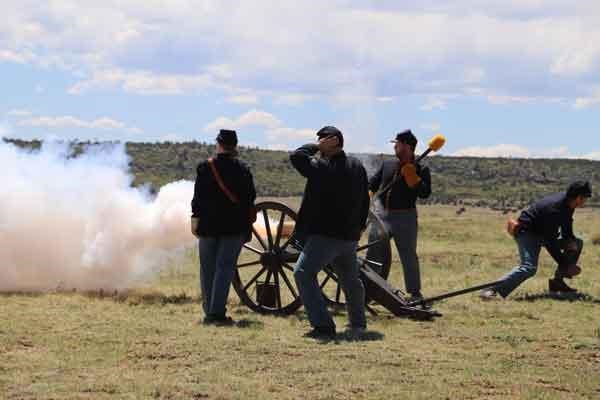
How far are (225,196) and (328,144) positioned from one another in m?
1.49

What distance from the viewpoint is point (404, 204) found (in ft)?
37.4

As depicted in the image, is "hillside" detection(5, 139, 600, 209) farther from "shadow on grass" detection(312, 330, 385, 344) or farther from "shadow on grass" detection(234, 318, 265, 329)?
"shadow on grass" detection(312, 330, 385, 344)

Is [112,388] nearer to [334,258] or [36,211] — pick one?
[334,258]

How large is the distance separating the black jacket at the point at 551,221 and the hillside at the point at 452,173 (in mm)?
43910

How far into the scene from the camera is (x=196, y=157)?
79.0m

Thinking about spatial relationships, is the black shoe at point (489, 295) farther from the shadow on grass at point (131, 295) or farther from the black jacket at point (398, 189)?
the shadow on grass at point (131, 295)

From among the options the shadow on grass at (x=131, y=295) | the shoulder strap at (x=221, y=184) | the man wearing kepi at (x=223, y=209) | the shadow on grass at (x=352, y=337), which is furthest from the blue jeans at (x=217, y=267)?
the shadow on grass at (x=131, y=295)

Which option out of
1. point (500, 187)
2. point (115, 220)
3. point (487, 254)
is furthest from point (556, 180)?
point (115, 220)

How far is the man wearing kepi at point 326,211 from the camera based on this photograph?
8.88m

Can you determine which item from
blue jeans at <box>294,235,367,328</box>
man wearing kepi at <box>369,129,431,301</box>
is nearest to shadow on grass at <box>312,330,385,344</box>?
blue jeans at <box>294,235,367,328</box>

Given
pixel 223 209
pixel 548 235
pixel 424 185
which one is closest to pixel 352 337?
pixel 223 209

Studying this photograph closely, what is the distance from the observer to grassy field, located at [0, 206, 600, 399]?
7.10 metres

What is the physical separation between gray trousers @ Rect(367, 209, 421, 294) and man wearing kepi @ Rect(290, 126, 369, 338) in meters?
2.18

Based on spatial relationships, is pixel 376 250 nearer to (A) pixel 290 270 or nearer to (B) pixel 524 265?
(A) pixel 290 270
